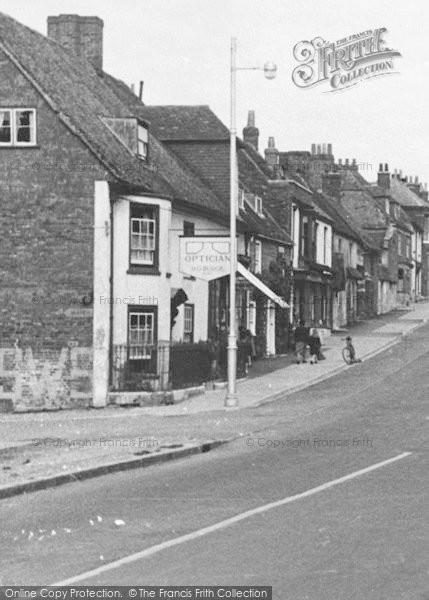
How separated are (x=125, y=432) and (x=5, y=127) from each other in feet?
39.7

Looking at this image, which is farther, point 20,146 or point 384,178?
point 384,178

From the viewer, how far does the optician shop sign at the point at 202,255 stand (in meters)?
31.0

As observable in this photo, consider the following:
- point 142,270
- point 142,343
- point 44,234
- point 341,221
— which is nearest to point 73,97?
point 44,234

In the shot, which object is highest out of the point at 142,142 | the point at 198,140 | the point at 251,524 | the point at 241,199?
the point at 198,140

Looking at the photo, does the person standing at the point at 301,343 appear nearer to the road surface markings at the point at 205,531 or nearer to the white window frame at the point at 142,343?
the white window frame at the point at 142,343

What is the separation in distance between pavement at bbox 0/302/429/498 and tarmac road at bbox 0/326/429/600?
45cm

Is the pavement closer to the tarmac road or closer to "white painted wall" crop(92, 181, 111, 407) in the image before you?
the tarmac road

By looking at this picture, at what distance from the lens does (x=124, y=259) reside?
3183 centimetres

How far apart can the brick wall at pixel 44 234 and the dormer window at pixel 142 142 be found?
3380 millimetres

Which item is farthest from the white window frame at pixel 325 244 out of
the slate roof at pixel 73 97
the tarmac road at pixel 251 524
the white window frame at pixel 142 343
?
the tarmac road at pixel 251 524

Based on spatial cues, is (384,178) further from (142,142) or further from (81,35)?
(142,142)

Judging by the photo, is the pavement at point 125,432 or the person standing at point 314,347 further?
the person standing at point 314,347

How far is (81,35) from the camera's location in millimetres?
42531

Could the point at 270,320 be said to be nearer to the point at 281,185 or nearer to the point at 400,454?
the point at 281,185
